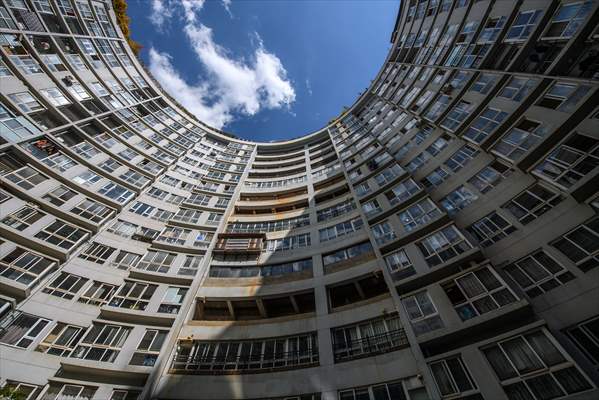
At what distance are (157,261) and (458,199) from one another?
22440 mm

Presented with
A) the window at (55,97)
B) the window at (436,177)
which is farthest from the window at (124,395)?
the window at (55,97)

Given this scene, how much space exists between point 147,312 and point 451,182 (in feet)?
73.0

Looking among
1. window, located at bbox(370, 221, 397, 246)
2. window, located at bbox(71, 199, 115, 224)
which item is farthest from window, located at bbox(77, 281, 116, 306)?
window, located at bbox(370, 221, 397, 246)

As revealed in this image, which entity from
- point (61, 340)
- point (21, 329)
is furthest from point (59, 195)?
point (61, 340)

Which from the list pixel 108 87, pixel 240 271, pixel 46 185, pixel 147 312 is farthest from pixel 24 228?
pixel 108 87

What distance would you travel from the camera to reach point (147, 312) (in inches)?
644

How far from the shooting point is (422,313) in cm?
1328

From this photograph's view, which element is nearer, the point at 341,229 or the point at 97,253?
the point at 97,253

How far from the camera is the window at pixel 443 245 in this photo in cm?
1476

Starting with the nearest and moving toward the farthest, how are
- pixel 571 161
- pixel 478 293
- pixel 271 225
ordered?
pixel 478 293 < pixel 571 161 < pixel 271 225

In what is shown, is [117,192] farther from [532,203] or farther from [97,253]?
[532,203]

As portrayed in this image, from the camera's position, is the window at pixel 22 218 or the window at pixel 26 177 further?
the window at pixel 26 177

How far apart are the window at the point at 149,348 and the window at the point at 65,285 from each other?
17.4ft

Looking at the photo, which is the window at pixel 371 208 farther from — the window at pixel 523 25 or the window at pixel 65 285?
the window at pixel 65 285
